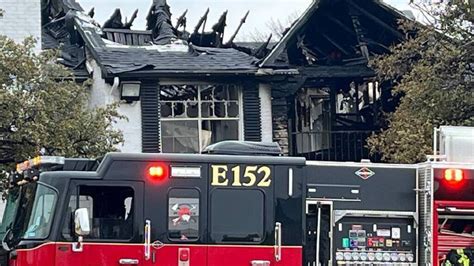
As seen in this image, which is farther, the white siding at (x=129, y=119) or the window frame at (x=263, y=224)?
the white siding at (x=129, y=119)

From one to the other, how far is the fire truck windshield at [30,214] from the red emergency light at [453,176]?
4.22 metres

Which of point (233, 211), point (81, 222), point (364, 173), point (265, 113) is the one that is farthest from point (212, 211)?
point (265, 113)

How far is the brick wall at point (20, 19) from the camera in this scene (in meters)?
21.3

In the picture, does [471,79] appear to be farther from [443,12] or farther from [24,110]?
[24,110]

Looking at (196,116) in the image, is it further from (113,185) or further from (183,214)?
(113,185)

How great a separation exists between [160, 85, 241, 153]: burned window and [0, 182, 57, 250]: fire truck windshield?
1025cm

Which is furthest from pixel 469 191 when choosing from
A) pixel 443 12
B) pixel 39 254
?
pixel 443 12

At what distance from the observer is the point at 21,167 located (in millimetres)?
11156

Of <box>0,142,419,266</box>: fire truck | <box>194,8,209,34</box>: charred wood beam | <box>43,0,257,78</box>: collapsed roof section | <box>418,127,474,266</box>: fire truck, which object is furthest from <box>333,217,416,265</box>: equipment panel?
<box>194,8,209,34</box>: charred wood beam

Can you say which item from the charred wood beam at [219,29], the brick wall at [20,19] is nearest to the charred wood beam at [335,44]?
the charred wood beam at [219,29]

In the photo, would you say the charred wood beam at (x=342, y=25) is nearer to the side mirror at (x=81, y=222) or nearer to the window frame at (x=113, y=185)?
the window frame at (x=113, y=185)

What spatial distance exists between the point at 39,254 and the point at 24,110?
5689 millimetres

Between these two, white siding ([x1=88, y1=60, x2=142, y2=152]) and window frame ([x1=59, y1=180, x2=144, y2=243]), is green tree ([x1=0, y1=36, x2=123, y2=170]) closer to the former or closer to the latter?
white siding ([x1=88, y1=60, x2=142, y2=152])

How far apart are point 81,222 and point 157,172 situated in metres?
0.96
